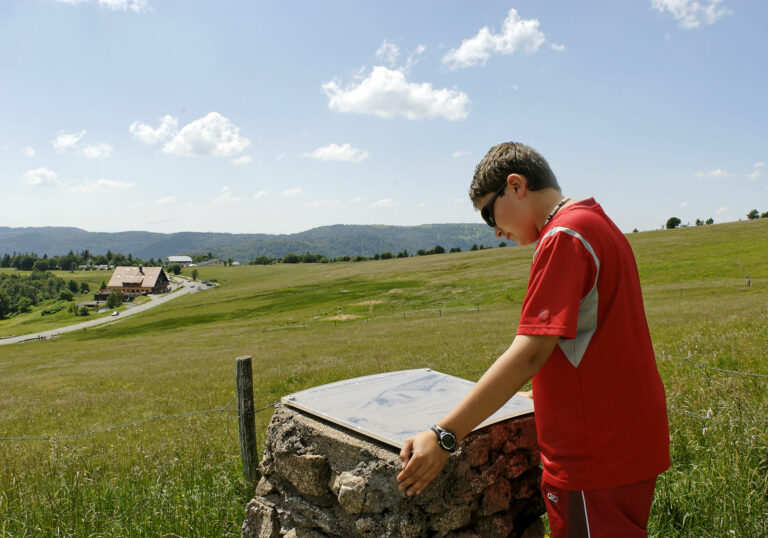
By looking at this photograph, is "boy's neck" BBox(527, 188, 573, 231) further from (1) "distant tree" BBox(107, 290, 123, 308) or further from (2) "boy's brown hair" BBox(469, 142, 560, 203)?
(1) "distant tree" BBox(107, 290, 123, 308)

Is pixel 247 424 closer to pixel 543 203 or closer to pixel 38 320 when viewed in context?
pixel 543 203

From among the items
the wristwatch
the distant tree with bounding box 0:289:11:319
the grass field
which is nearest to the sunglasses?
the wristwatch

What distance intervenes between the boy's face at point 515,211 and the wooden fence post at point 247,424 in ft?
11.3

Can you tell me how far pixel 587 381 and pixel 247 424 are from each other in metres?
3.87

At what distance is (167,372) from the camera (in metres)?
24.4

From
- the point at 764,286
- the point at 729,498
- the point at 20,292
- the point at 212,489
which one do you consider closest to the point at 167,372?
the point at 212,489

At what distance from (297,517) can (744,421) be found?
4179mm

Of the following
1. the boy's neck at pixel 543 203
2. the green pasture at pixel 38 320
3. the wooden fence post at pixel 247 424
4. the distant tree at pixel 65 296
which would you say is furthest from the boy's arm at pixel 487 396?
the distant tree at pixel 65 296

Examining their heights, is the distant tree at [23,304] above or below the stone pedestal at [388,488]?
below

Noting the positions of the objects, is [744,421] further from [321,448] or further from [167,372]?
[167,372]

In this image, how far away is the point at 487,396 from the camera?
7.27 feet

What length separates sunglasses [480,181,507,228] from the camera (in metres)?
2.52

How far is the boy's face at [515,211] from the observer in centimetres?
243

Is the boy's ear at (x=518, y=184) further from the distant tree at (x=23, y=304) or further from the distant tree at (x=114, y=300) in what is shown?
the distant tree at (x=23, y=304)
